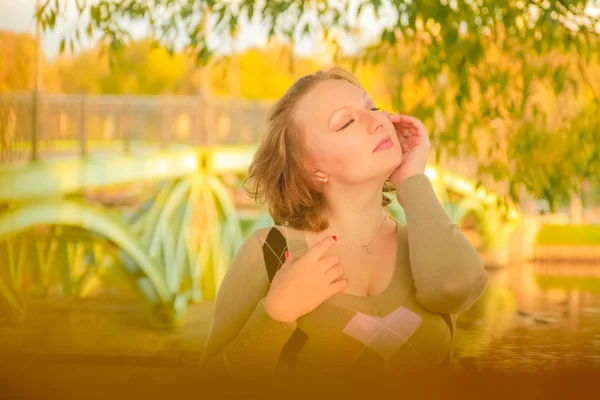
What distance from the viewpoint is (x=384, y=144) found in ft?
5.70

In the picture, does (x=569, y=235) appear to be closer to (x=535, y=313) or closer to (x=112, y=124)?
(x=535, y=313)

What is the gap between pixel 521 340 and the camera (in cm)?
1698

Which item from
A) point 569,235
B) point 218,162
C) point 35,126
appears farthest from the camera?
point 569,235

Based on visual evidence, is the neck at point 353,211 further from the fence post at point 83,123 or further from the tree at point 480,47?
the fence post at point 83,123

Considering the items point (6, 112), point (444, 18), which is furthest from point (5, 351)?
point (6, 112)

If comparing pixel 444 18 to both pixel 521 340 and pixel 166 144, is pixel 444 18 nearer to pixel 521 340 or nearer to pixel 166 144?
pixel 166 144

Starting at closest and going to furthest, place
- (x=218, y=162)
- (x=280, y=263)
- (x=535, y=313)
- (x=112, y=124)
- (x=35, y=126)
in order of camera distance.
→ (x=280, y=263) → (x=35, y=126) → (x=112, y=124) → (x=218, y=162) → (x=535, y=313)

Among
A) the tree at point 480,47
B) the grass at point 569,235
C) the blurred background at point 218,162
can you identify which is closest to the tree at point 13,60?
the blurred background at point 218,162

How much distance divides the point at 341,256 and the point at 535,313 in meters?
21.1

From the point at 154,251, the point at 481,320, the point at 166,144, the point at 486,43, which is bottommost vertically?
the point at 481,320

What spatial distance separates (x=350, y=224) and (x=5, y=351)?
2.38 ft

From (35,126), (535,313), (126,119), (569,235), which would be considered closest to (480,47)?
(35,126)

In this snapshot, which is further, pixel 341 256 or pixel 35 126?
pixel 35 126

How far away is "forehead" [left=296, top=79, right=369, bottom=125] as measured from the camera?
69.8 inches
